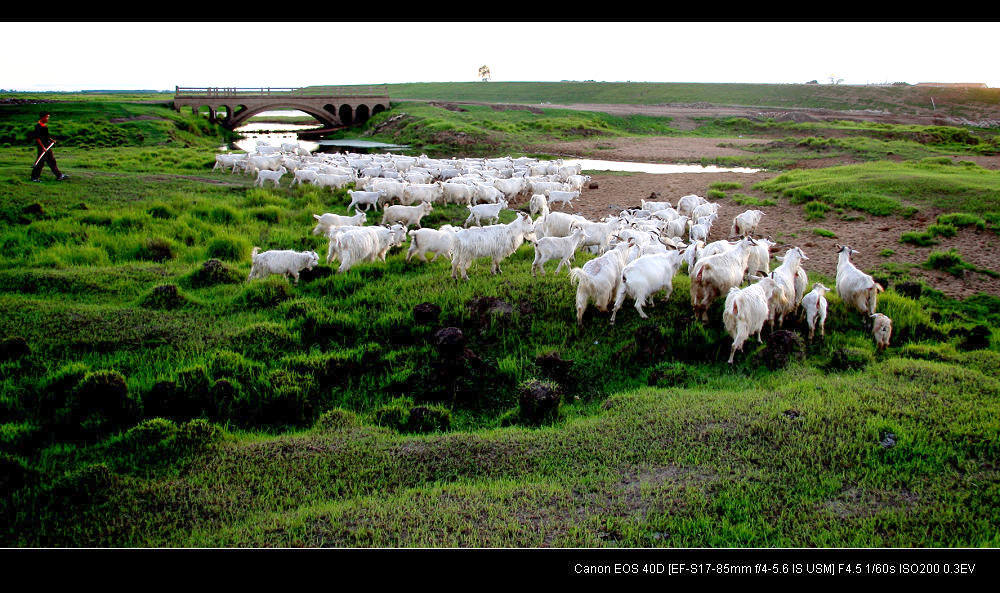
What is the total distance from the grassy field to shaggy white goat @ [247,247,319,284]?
1.45 feet

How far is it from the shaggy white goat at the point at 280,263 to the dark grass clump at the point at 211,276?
0.31 metres

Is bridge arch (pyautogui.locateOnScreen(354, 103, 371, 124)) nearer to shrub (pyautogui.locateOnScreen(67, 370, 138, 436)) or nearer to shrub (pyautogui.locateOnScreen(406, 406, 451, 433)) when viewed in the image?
shrub (pyautogui.locateOnScreen(67, 370, 138, 436))

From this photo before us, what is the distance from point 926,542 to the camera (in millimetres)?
4203

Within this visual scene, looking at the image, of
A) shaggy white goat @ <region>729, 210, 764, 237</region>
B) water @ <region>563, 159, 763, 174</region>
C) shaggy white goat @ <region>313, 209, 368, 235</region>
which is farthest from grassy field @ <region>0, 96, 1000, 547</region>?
water @ <region>563, 159, 763, 174</region>

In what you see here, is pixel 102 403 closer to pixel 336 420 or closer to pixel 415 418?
pixel 336 420

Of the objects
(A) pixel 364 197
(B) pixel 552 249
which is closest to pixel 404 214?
(A) pixel 364 197

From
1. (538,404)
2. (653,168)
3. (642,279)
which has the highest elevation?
(653,168)

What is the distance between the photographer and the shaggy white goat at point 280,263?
1067cm

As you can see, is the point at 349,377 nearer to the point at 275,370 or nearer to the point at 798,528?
the point at 275,370

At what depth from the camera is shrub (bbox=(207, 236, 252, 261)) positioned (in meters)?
12.7

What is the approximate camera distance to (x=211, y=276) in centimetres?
1046

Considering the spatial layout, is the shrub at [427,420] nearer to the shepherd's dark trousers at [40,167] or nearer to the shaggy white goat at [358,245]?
the shaggy white goat at [358,245]

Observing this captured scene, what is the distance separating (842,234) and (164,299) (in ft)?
49.5

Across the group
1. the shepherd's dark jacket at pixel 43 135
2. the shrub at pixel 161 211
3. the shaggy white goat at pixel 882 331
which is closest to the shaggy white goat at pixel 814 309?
the shaggy white goat at pixel 882 331
